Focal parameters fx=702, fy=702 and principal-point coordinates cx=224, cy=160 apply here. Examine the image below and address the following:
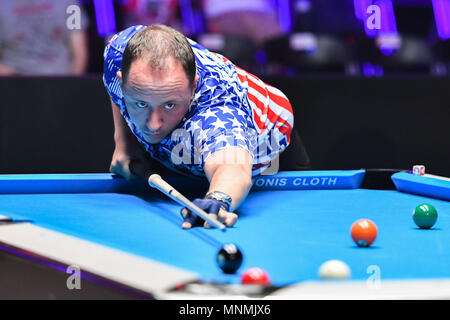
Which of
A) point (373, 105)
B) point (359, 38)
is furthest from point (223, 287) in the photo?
point (359, 38)

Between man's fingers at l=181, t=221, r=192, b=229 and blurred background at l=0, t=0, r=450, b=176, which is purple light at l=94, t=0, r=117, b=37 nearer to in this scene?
blurred background at l=0, t=0, r=450, b=176

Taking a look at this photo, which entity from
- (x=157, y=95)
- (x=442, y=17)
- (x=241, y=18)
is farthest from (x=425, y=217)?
(x=442, y=17)

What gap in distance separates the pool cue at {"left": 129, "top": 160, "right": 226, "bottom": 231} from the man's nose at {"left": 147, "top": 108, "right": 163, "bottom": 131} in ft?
0.67

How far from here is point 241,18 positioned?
758 cm

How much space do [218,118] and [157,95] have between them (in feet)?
0.95

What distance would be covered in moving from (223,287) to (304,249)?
0.58 m

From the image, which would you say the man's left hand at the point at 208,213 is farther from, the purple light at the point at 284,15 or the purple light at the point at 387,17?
the purple light at the point at 387,17

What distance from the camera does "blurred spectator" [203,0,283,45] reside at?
745 cm

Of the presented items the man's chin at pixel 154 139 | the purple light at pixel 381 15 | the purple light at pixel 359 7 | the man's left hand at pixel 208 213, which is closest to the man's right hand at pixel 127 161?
the man's chin at pixel 154 139

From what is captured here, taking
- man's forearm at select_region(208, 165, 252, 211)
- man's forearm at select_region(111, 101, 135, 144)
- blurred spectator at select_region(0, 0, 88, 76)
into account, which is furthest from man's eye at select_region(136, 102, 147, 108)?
blurred spectator at select_region(0, 0, 88, 76)

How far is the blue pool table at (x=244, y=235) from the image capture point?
140 centimetres

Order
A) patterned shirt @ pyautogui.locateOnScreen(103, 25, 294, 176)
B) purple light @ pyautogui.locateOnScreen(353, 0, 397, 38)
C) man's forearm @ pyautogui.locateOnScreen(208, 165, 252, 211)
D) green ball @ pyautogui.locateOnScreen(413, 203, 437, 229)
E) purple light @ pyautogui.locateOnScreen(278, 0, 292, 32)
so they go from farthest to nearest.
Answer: purple light @ pyautogui.locateOnScreen(278, 0, 292, 32) → purple light @ pyautogui.locateOnScreen(353, 0, 397, 38) → patterned shirt @ pyautogui.locateOnScreen(103, 25, 294, 176) → man's forearm @ pyautogui.locateOnScreen(208, 165, 252, 211) → green ball @ pyautogui.locateOnScreen(413, 203, 437, 229)

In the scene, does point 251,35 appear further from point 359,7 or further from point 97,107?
point 97,107
